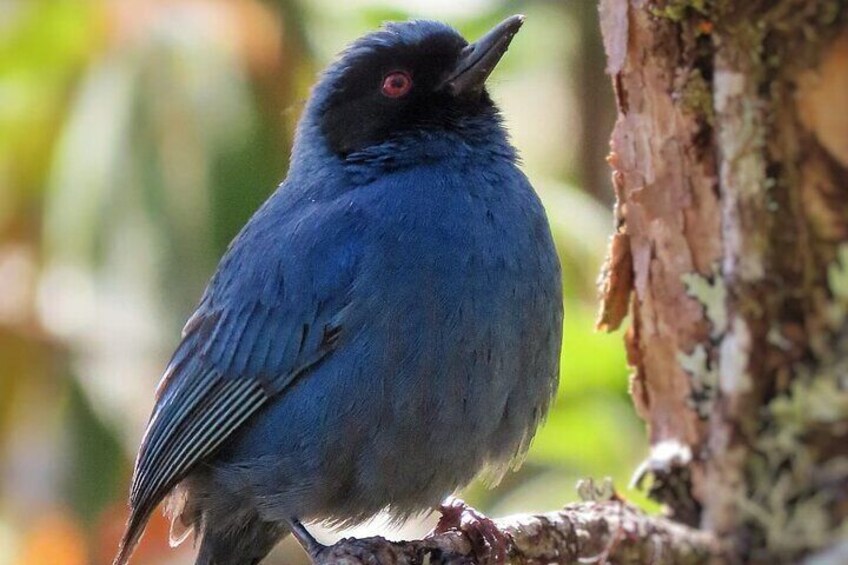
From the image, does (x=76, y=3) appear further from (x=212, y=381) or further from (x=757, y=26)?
(x=757, y=26)

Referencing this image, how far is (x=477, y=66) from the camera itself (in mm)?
4137

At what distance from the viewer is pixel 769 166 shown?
277cm

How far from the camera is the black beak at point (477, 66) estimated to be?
13.6ft

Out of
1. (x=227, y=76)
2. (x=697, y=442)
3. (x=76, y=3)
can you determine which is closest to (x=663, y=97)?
(x=697, y=442)

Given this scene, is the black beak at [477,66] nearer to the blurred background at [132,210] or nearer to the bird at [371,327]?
the bird at [371,327]

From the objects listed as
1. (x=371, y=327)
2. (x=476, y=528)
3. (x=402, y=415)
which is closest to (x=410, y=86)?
(x=371, y=327)

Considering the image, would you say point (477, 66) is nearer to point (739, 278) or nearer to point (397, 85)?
point (397, 85)

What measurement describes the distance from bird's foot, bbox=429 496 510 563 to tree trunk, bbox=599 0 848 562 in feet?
1.69

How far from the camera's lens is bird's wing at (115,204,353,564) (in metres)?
3.80

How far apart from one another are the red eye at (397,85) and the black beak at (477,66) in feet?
0.44

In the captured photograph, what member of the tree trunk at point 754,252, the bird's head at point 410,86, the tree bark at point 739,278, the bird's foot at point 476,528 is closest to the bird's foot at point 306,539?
the bird's foot at point 476,528

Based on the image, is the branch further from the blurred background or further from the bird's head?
the blurred background

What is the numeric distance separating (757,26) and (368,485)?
69.0 inches

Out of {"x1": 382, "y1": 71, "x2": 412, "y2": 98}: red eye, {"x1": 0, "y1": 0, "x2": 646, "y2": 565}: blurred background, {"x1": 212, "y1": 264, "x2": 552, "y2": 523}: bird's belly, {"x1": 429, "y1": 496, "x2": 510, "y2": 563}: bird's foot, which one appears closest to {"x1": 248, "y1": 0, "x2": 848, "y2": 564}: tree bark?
{"x1": 429, "y1": 496, "x2": 510, "y2": 563}: bird's foot
